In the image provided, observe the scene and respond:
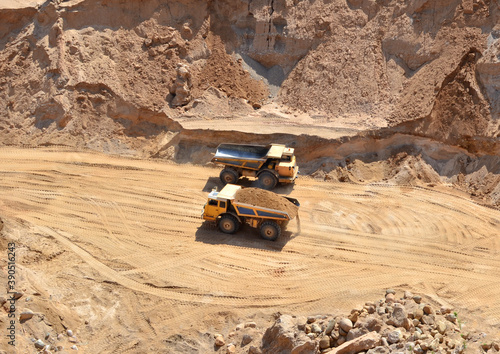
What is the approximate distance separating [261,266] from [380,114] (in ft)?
30.1

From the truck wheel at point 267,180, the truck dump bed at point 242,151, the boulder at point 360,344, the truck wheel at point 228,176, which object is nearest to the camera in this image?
the boulder at point 360,344

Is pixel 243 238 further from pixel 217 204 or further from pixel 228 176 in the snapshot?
pixel 228 176

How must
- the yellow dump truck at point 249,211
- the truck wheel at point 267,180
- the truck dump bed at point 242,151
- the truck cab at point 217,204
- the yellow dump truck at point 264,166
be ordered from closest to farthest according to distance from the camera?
the yellow dump truck at point 249,211
the truck cab at point 217,204
the yellow dump truck at point 264,166
the truck wheel at point 267,180
the truck dump bed at point 242,151

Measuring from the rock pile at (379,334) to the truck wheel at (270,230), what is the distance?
128 inches

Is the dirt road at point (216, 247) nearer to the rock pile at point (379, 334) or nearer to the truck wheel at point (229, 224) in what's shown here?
the truck wheel at point (229, 224)

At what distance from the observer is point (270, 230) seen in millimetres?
13750

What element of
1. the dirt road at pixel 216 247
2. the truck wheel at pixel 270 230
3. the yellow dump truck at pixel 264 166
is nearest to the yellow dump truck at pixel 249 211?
the truck wheel at pixel 270 230

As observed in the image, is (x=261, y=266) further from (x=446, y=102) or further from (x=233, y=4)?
(x=233, y=4)

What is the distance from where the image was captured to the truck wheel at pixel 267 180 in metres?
16.4

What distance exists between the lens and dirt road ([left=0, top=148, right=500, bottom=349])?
11.7 meters

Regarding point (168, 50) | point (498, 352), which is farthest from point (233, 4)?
point (498, 352)

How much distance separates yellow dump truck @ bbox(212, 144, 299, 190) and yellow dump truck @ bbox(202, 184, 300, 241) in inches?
83.5

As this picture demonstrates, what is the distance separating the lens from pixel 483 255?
44.1ft

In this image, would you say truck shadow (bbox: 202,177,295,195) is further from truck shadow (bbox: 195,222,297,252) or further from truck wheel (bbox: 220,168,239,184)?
truck shadow (bbox: 195,222,297,252)
